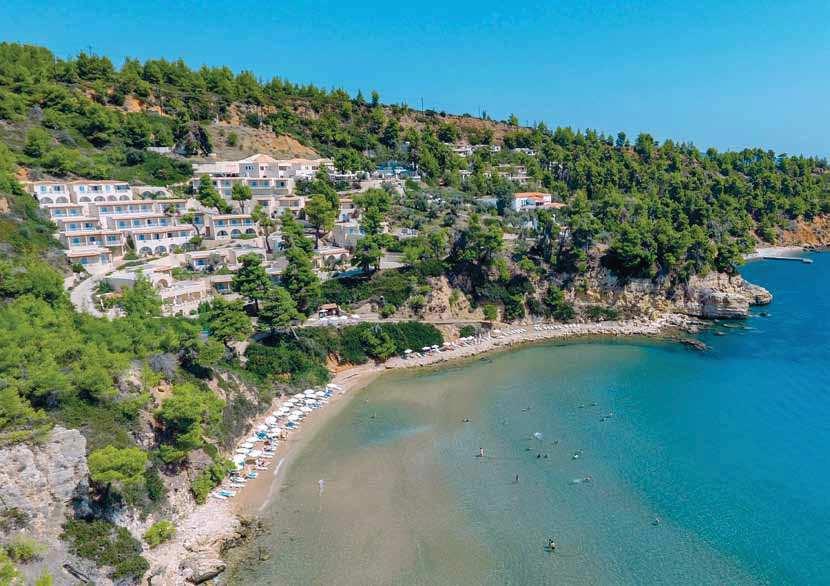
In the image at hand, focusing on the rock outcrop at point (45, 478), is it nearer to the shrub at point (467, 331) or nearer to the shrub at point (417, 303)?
the shrub at point (417, 303)

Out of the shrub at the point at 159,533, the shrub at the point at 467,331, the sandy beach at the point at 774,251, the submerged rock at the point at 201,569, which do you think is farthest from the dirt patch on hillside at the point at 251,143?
the sandy beach at the point at 774,251

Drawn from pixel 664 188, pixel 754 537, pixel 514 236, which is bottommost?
pixel 754 537

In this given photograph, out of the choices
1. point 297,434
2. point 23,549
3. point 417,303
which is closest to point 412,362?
point 417,303

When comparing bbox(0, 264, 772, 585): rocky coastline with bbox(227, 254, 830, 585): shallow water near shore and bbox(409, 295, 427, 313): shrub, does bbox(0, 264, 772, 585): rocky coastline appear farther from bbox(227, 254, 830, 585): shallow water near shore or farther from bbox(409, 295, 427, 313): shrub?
bbox(409, 295, 427, 313): shrub

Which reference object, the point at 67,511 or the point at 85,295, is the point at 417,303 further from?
the point at 67,511

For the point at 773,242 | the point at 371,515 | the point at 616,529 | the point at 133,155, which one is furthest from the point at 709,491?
the point at 773,242

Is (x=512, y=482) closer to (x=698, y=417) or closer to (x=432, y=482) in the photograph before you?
(x=432, y=482)
